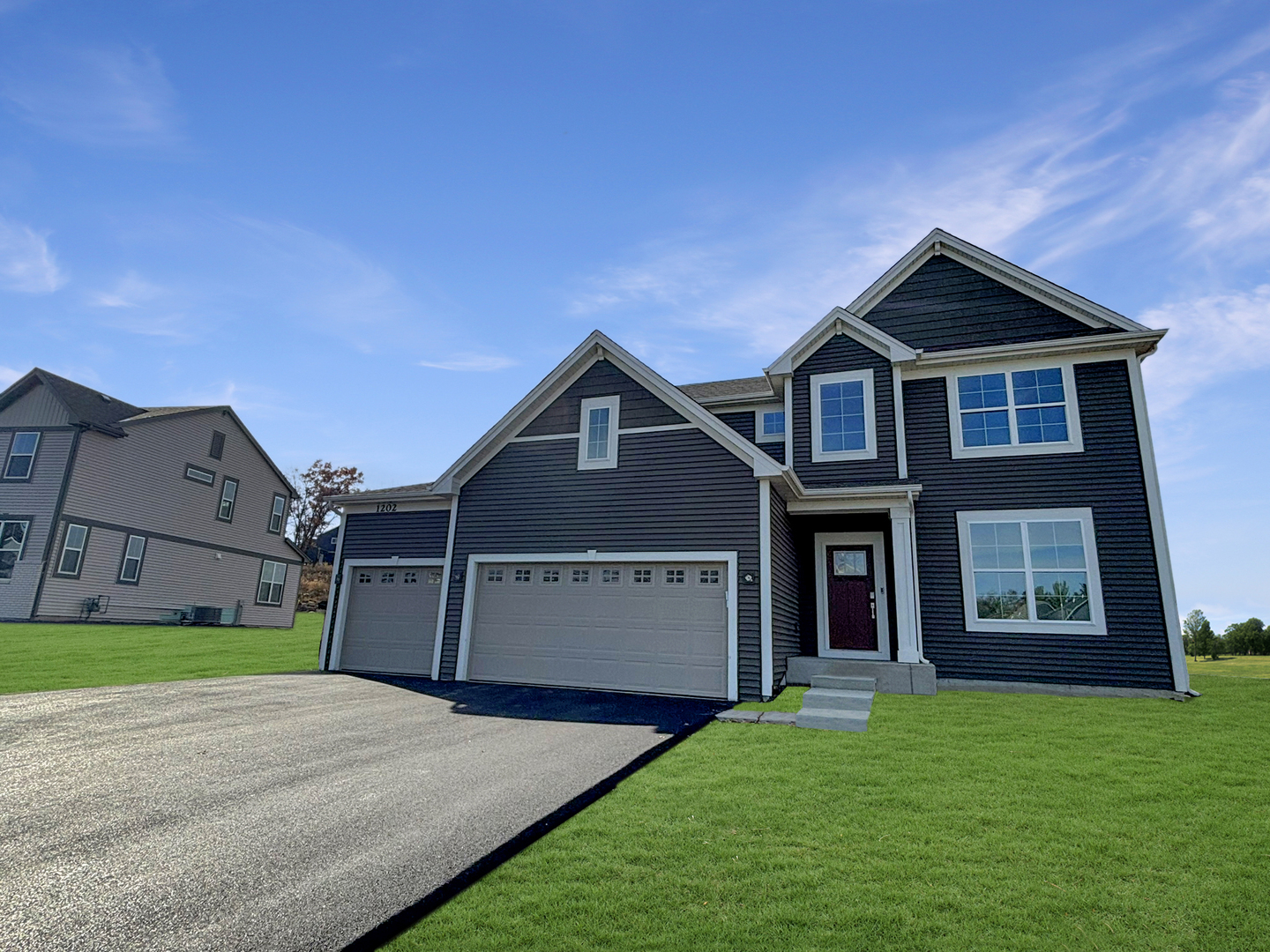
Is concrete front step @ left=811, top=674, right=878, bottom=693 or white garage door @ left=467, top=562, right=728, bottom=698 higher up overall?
white garage door @ left=467, top=562, right=728, bottom=698

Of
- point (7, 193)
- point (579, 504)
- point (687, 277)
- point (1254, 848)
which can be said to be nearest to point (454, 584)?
point (579, 504)

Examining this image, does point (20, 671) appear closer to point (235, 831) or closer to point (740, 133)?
point (235, 831)

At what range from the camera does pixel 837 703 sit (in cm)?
930

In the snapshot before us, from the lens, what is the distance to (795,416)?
13883 mm

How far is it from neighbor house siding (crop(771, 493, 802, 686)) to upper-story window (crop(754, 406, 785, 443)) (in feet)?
7.91

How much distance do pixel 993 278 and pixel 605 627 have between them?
34.5 feet

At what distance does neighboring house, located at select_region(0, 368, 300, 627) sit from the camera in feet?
67.1

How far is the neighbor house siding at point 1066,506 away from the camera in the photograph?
36.3 feet

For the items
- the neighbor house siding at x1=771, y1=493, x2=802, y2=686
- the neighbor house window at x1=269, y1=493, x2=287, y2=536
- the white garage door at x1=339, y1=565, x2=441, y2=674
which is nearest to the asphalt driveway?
the neighbor house siding at x1=771, y1=493, x2=802, y2=686

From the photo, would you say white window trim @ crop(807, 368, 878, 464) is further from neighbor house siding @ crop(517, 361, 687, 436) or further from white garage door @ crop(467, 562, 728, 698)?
white garage door @ crop(467, 562, 728, 698)

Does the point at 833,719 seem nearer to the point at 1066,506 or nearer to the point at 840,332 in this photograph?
the point at 1066,506

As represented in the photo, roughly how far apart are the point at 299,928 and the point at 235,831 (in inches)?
66.8

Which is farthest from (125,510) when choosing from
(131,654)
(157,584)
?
(131,654)

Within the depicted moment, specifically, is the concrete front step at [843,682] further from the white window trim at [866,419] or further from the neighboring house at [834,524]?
the white window trim at [866,419]
